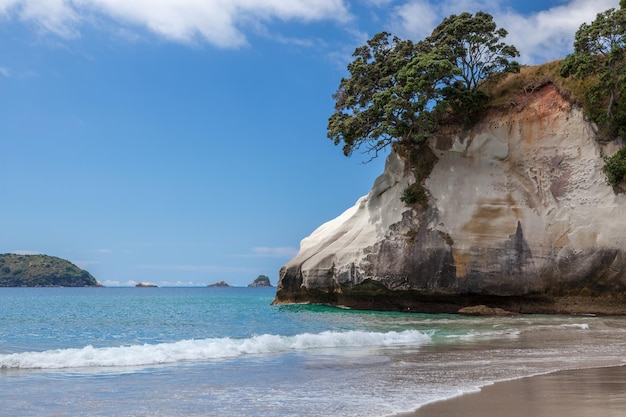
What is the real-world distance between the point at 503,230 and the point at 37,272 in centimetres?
13065

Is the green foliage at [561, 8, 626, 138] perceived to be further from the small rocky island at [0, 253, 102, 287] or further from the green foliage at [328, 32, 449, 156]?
the small rocky island at [0, 253, 102, 287]

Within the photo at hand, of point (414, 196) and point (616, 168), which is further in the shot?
point (414, 196)

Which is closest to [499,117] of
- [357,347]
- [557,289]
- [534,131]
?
[534,131]

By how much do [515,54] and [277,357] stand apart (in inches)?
873

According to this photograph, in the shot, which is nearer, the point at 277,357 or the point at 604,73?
the point at 277,357

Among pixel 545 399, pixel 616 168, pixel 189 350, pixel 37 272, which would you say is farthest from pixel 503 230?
pixel 37 272

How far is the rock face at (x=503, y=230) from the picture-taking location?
84.7 ft

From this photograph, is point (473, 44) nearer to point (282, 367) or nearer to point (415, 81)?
point (415, 81)

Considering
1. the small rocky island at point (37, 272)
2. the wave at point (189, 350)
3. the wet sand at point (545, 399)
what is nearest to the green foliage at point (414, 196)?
the wave at point (189, 350)

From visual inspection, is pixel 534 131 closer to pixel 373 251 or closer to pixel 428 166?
pixel 428 166

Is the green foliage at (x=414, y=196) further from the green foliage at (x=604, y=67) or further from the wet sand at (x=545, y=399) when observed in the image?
the wet sand at (x=545, y=399)

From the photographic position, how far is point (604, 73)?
26031mm

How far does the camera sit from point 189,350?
1340 centimetres

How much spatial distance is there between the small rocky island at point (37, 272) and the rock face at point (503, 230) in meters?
121
